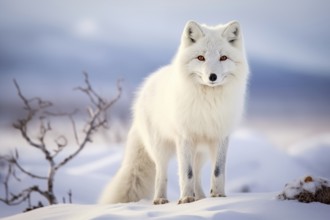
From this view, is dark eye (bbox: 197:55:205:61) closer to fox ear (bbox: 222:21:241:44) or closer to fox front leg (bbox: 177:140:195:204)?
fox ear (bbox: 222:21:241:44)

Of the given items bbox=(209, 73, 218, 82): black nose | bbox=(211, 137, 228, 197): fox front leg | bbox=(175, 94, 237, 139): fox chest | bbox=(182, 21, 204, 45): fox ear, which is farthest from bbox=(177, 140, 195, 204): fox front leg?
bbox=(182, 21, 204, 45): fox ear

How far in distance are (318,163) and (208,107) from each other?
851 cm

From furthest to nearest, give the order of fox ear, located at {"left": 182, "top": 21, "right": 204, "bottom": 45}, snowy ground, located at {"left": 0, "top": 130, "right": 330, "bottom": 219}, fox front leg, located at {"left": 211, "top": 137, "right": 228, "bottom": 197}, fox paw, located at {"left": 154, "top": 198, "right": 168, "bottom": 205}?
snowy ground, located at {"left": 0, "top": 130, "right": 330, "bottom": 219} < fox paw, located at {"left": 154, "top": 198, "right": 168, "bottom": 205} < fox front leg, located at {"left": 211, "top": 137, "right": 228, "bottom": 197} < fox ear, located at {"left": 182, "top": 21, "right": 204, "bottom": 45}

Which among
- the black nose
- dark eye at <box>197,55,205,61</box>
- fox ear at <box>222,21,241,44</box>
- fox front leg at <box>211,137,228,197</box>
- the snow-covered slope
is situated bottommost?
the snow-covered slope

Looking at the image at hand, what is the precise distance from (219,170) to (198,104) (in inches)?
28.8

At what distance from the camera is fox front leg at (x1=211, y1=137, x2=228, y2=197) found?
4590 mm

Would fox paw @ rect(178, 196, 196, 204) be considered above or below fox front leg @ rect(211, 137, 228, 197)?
below

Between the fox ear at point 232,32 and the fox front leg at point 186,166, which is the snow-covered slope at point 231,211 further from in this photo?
the fox ear at point 232,32

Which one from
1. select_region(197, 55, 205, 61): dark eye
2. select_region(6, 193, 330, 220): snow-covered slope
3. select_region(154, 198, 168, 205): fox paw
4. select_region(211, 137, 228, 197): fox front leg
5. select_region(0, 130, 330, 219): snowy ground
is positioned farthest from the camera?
select_region(0, 130, 330, 219): snowy ground

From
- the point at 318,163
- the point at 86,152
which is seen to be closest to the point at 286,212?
the point at 318,163

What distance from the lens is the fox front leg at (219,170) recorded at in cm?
459

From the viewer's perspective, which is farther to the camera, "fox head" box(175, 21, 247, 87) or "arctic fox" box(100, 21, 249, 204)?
"arctic fox" box(100, 21, 249, 204)

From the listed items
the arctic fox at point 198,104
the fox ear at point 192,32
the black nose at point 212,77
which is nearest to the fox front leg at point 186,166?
the arctic fox at point 198,104

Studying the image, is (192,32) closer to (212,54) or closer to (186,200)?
(212,54)
